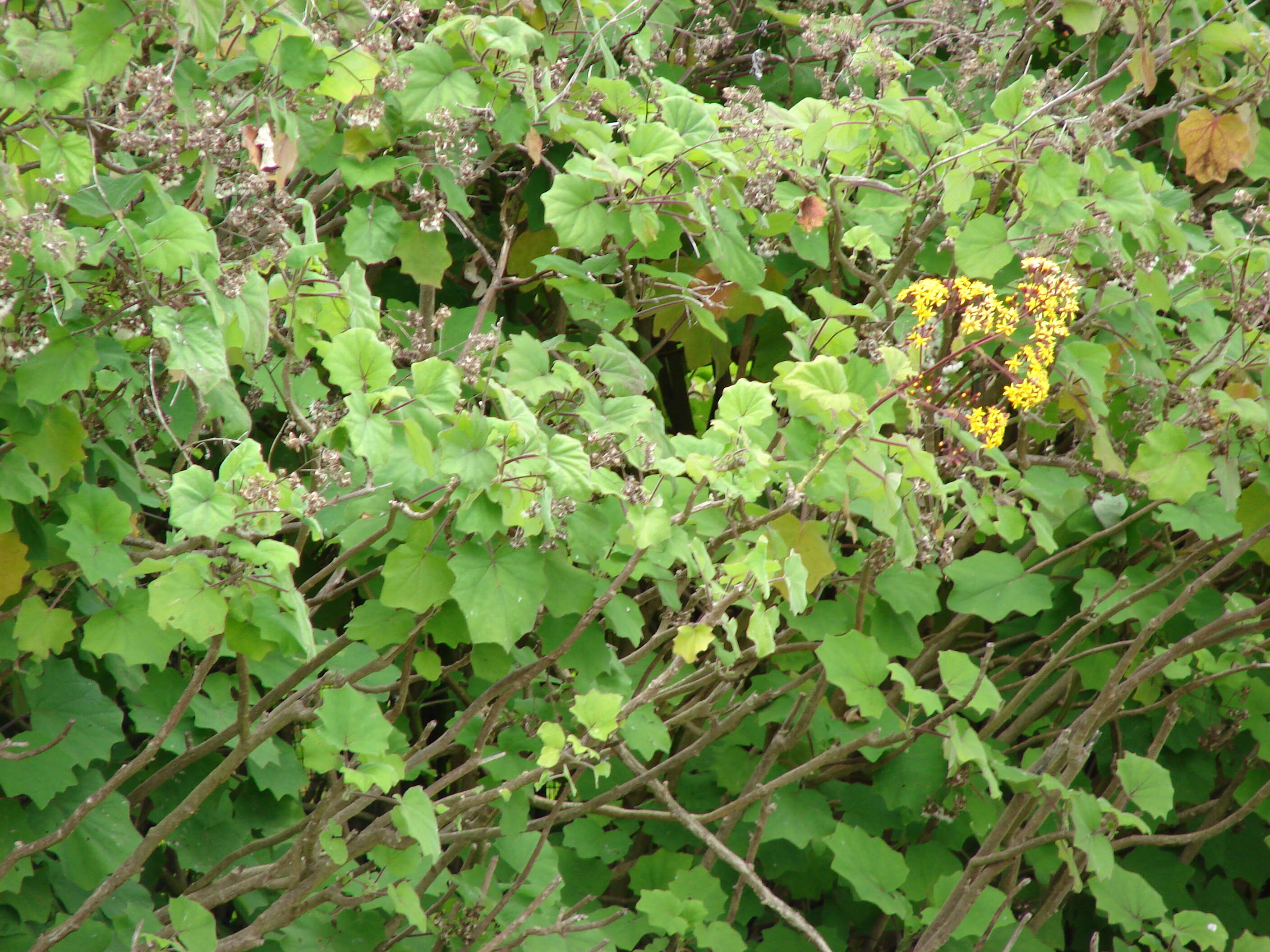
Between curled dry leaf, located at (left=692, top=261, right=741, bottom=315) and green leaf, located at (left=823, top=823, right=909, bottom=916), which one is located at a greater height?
curled dry leaf, located at (left=692, top=261, right=741, bottom=315)

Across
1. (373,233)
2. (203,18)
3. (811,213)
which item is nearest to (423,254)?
(373,233)

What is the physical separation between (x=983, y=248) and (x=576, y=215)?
91cm

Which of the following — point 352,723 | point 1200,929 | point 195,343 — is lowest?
point 1200,929

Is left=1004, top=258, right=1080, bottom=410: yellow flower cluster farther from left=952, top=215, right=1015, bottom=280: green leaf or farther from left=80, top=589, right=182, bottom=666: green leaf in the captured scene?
left=80, top=589, right=182, bottom=666: green leaf

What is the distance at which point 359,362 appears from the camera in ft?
6.39

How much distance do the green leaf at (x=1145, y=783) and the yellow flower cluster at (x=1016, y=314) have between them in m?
1.15

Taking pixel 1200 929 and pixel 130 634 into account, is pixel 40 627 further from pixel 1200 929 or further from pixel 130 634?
pixel 1200 929

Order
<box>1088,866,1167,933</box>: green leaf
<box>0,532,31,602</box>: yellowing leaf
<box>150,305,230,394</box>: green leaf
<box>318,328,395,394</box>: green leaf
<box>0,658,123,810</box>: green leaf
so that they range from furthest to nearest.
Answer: <box>1088,866,1167,933</box>: green leaf < <box>0,658,123,810</box>: green leaf < <box>0,532,31,602</box>: yellowing leaf < <box>318,328,395,394</box>: green leaf < <box>150,305,230,394</box>: green leaf

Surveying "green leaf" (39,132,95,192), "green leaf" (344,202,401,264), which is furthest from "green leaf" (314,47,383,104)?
"green leaf" (39,132,95,192)

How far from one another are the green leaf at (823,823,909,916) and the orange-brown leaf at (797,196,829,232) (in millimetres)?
1556

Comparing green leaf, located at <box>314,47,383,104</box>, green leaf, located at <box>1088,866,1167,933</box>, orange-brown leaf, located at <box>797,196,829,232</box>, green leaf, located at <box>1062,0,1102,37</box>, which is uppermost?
green leaf, located at <box>314,47,383,104</box>

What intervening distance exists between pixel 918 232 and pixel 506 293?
3.90ft

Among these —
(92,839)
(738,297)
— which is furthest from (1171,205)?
(92,839)

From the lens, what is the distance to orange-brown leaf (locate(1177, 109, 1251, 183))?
3.16m
